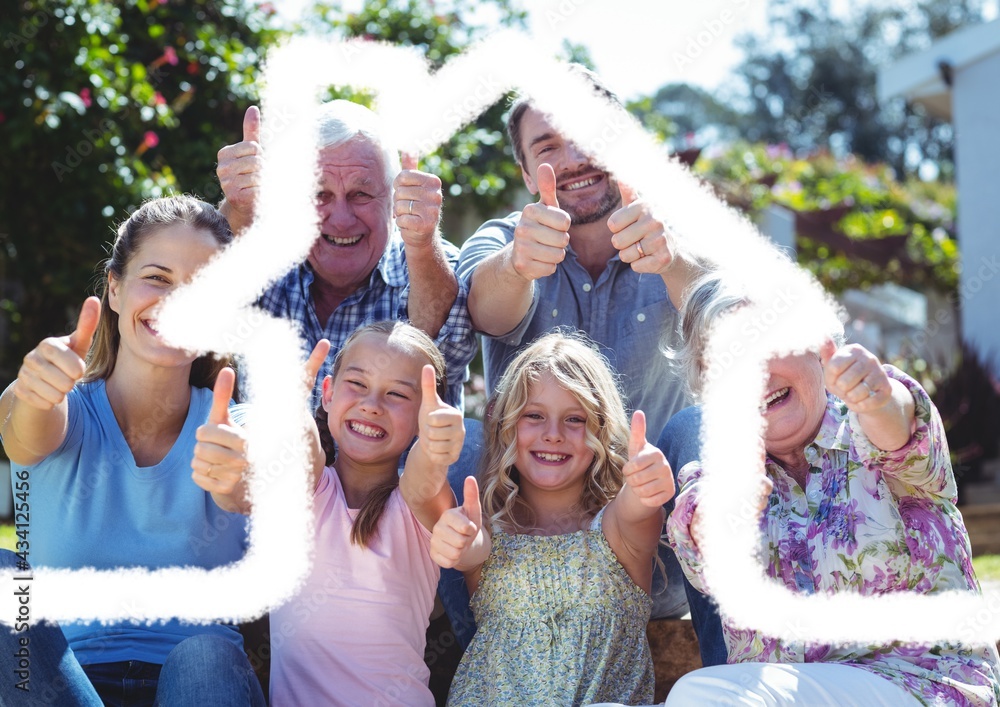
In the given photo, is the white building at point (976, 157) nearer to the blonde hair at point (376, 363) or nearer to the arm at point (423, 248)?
the arm at point (423, 248)

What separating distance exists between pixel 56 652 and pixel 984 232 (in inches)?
294

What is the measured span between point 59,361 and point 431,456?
2.30 feet

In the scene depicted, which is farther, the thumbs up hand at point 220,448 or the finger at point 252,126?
the finger at point 252,126

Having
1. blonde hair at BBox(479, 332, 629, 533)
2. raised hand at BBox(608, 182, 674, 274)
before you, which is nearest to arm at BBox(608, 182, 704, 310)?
raised hand at BBox(608, 182, 674, 274)

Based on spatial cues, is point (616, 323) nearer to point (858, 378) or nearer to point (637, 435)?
point (637, 435)

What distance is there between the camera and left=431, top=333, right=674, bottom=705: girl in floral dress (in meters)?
2.14

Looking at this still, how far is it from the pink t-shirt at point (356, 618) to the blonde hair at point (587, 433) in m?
0.22

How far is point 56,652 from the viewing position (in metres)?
1.83

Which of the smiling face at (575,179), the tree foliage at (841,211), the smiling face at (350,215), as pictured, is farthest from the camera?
the tree foliage at (841,211)

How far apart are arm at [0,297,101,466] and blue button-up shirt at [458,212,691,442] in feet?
3.90

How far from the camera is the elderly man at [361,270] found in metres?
2.70

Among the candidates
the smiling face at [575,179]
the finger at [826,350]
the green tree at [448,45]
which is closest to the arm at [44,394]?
the finger at [826,350]

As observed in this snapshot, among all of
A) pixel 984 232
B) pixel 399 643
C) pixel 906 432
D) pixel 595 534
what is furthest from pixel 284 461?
pixel 984 232

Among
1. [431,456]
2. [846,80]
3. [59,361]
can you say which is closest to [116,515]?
[59,361]
